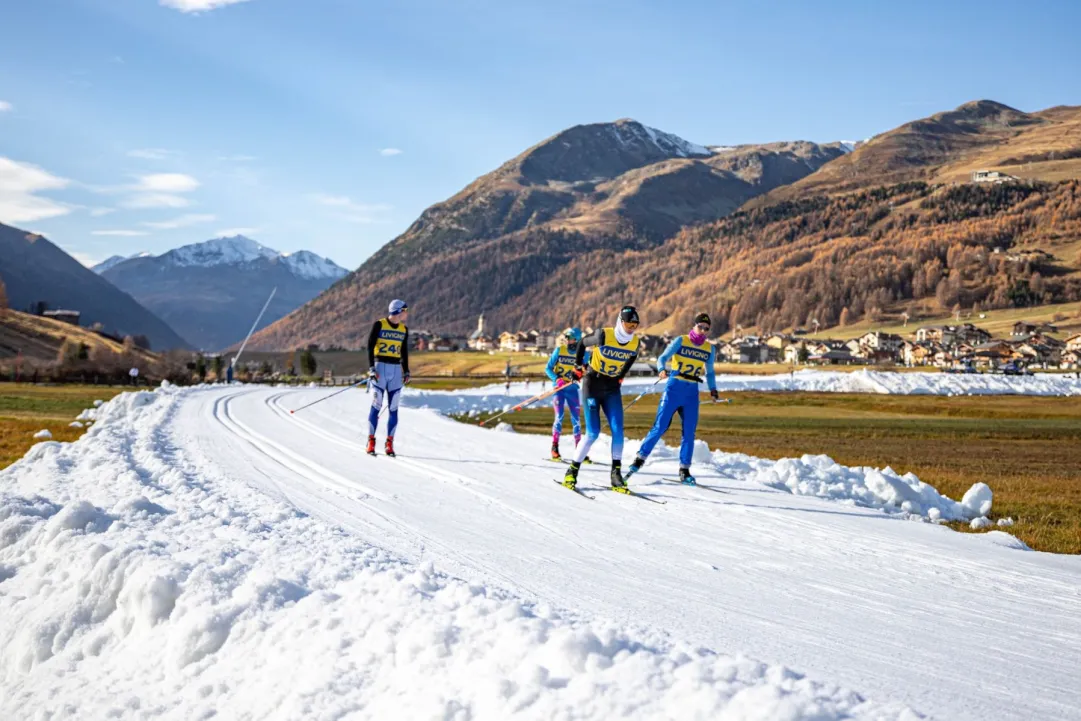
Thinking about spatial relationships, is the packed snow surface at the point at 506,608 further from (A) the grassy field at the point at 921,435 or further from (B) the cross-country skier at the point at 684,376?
(A) the grassy field at the point at 921,435

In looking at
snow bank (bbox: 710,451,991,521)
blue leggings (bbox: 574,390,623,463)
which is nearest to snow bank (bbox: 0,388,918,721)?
blue leggings (bbox: 574,390,623,463)

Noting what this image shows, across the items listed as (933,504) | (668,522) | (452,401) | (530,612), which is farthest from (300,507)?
(452,401)

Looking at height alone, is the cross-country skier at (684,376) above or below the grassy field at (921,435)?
above

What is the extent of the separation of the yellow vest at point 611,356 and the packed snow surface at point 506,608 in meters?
1.92

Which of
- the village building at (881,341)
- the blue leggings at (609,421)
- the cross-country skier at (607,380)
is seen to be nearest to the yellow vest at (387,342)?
the cross-country skier at (607,380)

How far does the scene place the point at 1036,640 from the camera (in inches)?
241

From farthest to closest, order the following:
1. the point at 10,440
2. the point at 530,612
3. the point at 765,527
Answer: the point at 10,440
the point at 765,527
the point at 530,612

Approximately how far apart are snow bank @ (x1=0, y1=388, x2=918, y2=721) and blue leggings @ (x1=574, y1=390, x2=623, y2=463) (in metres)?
4.87

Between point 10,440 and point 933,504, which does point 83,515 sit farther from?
point 10,440

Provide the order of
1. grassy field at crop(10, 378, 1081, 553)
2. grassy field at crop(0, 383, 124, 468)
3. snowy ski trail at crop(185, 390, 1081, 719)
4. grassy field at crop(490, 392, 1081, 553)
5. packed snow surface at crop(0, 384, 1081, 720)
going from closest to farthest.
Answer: packed snow surface at crop(0, 384, 1081, 720) → snowy ski trail at crop(185, 390, 1081, 719) → grassy field at crop(490, 392, 1081, 553) → grassy field at crop(10, 378, 1081, 553) → grassy field at crop(0, 383, 124, 468)

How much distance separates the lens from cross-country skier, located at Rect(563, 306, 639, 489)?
41.0 ft

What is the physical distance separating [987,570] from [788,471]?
24.2 ft

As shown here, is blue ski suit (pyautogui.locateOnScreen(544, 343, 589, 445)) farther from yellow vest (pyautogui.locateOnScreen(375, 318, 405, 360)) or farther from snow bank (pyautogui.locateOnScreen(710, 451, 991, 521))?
snow bank (pyautogui.locateOnScreen(710, 451, 991, 521))

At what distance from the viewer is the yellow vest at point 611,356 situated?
41.0 feet
